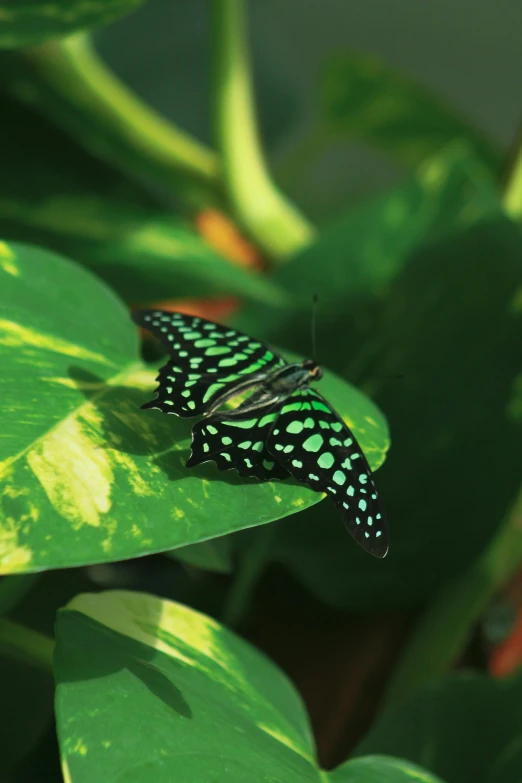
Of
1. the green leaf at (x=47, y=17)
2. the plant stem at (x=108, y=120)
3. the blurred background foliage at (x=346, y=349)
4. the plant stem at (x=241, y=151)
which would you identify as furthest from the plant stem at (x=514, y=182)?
the green leaf at (x=47, y=17)

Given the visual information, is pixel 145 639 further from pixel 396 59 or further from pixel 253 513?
pixel 396 59

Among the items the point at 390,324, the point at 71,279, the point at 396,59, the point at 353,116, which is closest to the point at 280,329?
the point at 390,324

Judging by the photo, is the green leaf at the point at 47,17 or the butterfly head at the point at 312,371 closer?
the butterfly head at the point at 312,371

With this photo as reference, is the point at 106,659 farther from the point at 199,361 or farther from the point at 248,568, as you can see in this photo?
the point at 248,568

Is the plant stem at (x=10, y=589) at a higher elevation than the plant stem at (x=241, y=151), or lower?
lower

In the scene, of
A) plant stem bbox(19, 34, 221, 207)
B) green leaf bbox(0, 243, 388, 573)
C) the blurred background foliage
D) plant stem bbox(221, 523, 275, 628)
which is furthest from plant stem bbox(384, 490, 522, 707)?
plant stem bbox(19, 34, 221, 207)

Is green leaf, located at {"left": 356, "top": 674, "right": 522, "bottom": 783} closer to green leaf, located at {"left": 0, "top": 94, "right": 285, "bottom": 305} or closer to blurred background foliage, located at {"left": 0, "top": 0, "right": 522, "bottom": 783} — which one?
blurred background foliage, located at {"left": 0, "top": 0, "right": 522, "bottom": 783}

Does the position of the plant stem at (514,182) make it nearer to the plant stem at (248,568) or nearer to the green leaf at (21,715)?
the plant stem at (248,568)
